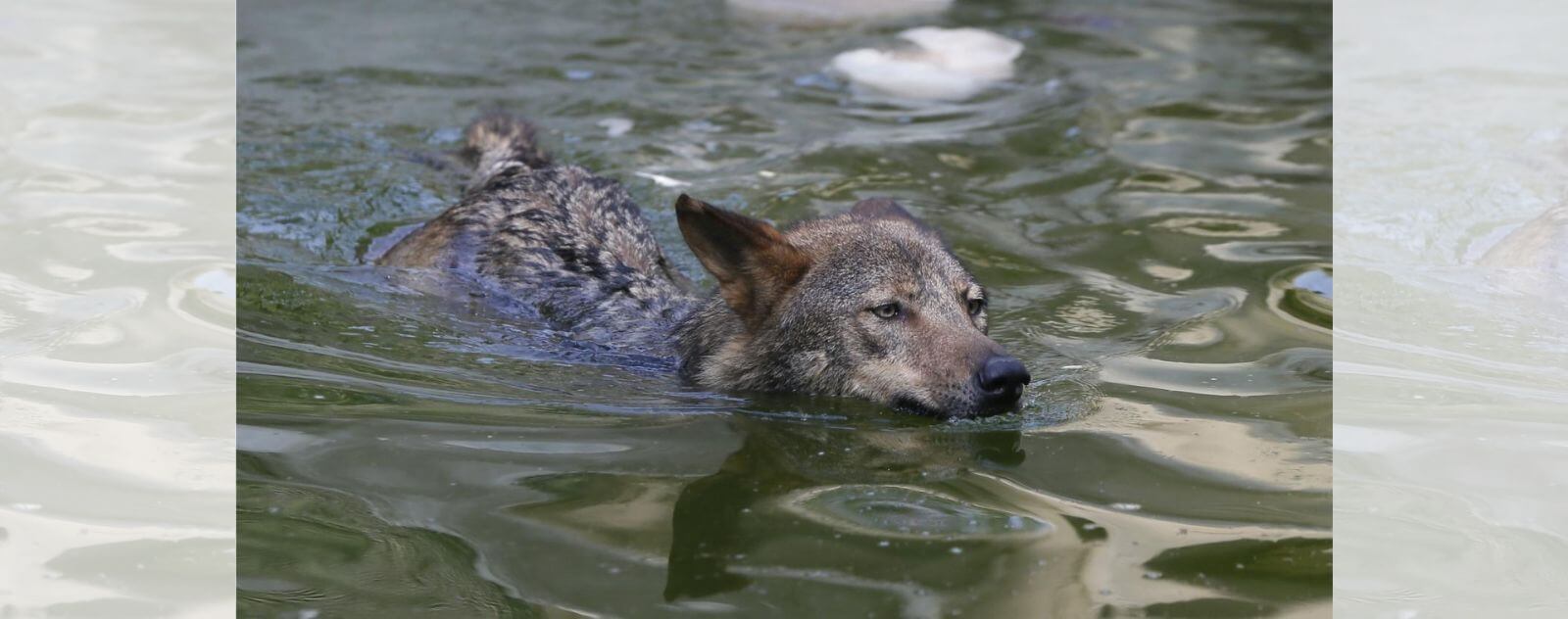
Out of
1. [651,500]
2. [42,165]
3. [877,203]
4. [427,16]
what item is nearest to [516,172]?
[877,203]

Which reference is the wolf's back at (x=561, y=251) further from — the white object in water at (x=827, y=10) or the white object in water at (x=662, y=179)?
the white object in water at (x=827, y=10)

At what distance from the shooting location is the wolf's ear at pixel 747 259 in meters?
6.20

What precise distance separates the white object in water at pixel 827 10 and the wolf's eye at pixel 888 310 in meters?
8.72

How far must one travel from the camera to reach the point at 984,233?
358 inches

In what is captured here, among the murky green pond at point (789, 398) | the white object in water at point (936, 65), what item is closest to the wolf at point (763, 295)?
the murky green pond at point (789, 398)
